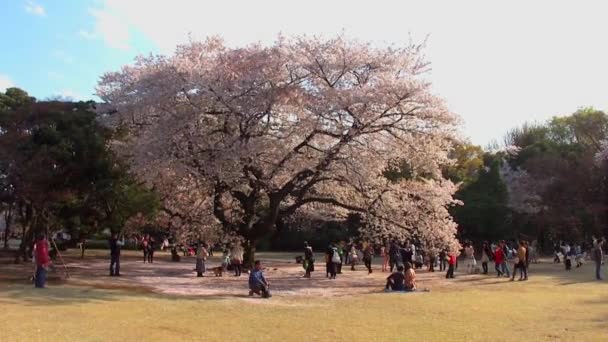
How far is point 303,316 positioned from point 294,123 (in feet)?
37.4

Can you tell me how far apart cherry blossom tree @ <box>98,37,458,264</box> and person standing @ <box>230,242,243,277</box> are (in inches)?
43.6

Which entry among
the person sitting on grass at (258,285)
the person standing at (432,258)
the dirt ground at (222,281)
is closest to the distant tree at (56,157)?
the dirt ground at (222,281)

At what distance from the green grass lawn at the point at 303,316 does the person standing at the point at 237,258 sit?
6882 millimetres

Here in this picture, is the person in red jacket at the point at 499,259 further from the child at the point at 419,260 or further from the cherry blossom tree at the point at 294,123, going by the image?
the child at the point at 419,260

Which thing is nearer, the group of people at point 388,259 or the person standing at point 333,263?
the group of people at point 388,259

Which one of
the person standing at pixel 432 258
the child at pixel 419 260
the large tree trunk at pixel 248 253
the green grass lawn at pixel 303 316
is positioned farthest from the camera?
the child at pixel 419 260

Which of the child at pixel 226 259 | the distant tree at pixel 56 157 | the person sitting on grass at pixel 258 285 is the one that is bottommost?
the person sitting on grass at pixel 258 285

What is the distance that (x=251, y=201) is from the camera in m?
24.5

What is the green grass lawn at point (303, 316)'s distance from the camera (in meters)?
9.93

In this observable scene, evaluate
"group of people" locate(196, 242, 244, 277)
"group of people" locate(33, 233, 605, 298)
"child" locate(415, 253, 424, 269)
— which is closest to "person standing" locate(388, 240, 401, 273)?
"group of people" locate(33, 233, 605, 298)

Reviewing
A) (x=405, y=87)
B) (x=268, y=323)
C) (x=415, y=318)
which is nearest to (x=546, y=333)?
(x=415, y=318)

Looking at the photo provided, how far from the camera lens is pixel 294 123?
74.7ft

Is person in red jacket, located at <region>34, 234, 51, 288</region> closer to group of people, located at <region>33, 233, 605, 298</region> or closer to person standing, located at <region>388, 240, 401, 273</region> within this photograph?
group of people, located at <region>33, 233, 605, 298</region>

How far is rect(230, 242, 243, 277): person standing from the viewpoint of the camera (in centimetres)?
2278
